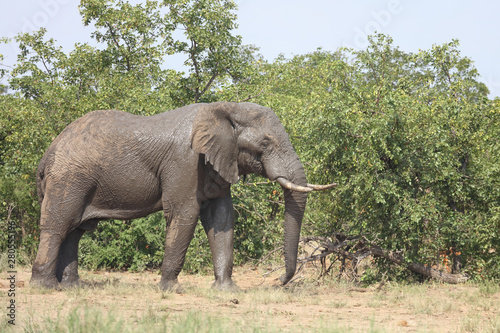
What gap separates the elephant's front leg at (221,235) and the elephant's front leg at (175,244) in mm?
554

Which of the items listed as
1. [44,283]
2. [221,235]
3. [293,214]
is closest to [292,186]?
[293,214]

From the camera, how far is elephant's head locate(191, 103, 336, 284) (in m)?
9.52

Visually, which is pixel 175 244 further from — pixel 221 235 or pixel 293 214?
pixel 293 214

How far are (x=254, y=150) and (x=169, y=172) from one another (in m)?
1.36

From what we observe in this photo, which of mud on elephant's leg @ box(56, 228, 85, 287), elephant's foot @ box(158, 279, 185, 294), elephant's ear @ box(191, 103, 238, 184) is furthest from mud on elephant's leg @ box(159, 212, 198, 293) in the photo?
mud on elephant's leg @ box(56, 228, 85, 287)

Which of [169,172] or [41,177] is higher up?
[169,172]

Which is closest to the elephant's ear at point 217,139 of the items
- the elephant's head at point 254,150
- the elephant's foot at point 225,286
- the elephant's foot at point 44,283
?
the elephant's head at point 254,150

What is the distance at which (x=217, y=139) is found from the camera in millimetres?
9531

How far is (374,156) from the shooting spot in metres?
11.1

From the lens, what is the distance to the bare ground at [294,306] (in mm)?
7102

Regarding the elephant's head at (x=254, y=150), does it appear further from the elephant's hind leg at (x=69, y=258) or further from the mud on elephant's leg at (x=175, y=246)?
the elephant's hind leg at (x=69, y=258)

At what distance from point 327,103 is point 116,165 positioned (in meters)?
4.20

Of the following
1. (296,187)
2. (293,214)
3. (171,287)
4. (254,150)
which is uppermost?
(254,150)

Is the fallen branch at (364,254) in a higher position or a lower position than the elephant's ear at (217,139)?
lower
